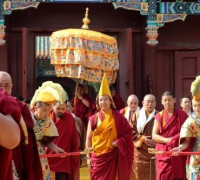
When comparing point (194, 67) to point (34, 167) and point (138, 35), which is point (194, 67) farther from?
point (34, 167)

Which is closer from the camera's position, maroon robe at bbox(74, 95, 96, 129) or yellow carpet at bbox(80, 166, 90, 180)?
yellow carpet at bbox(80, 166, 90, 180)

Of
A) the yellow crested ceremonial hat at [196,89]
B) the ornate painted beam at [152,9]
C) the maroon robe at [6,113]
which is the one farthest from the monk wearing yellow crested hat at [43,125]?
the ornate painted beam at [152,9]

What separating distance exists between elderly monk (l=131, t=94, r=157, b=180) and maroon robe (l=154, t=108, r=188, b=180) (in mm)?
733

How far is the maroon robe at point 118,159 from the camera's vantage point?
292 inches

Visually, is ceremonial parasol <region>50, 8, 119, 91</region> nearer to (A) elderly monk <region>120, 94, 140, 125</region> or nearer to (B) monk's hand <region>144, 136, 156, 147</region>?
(A) elderly monk <region>120, 94, 140, 125</region>

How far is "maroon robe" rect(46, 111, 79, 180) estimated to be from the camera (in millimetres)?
7441

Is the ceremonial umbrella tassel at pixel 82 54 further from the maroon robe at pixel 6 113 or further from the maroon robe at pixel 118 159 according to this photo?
the maroon robe at pixel 6 113

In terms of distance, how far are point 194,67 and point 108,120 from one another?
4.43 meters

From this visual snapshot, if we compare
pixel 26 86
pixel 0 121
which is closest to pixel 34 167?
pixel 0 121

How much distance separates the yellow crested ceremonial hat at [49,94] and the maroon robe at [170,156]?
1867mm

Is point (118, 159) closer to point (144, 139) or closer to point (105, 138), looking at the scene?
point (105, 138)

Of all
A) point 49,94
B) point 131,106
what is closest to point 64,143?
point 49,94

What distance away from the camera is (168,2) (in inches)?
436

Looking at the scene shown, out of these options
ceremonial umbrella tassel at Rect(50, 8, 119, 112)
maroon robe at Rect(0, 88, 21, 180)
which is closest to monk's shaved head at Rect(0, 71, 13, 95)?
maroon robe at Rect(0, 88, 21, 180)
